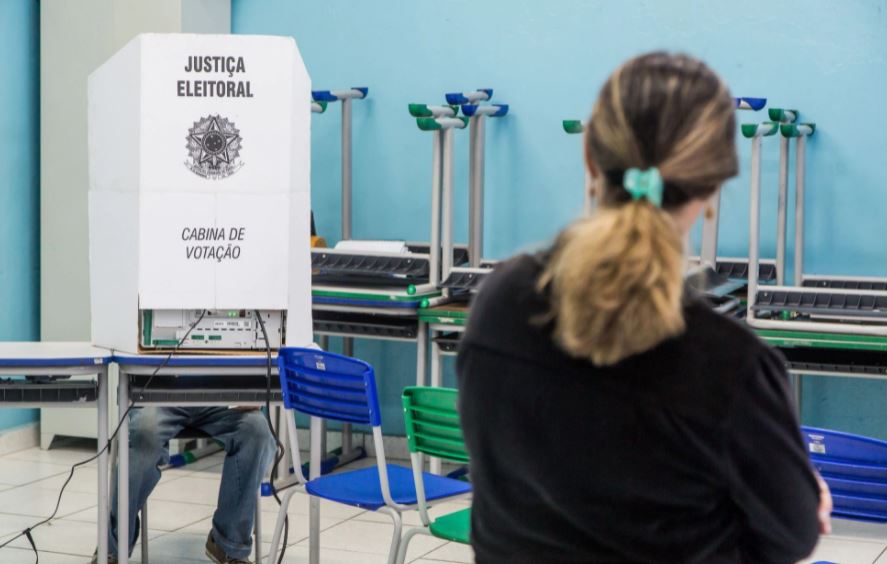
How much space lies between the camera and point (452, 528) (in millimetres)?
2883

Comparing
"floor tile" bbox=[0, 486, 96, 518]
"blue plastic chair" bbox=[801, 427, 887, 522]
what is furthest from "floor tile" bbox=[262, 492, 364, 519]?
"blue plastic chair" bbox=[801, 427, 887, 522]

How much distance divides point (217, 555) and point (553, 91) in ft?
7.87

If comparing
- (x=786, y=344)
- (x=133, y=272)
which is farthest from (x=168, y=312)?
(x=786, y=344)

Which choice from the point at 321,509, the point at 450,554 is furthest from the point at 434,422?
the point at 321,509

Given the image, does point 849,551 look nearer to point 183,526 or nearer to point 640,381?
point 183,526

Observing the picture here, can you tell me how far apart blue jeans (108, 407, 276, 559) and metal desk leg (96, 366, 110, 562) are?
21 cm

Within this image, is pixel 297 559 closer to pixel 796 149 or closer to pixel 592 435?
pixel 796 149

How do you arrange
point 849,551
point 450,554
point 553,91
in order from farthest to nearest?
point 553,91
point 849,551
point 450,554

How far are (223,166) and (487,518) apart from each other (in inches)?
84.9

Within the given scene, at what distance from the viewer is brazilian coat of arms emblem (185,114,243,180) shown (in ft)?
10.7

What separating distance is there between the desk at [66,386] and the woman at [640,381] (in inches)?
91.2

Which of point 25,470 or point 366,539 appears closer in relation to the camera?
point 366,539

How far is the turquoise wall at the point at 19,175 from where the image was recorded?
5344 millimetres

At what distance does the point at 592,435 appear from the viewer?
1.19 meters
